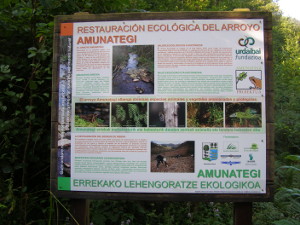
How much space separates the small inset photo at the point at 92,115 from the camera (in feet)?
8.54

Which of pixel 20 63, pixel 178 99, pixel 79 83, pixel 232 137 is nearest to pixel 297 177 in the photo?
pixel 232 137

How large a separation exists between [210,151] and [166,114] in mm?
486

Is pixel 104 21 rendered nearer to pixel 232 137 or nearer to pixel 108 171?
pixel 108 171

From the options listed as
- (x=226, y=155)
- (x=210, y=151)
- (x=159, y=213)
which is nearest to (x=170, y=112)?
(x=210, y=151)

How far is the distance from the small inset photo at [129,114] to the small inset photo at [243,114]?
0.71 meters

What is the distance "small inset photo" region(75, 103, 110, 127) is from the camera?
260 centimetres

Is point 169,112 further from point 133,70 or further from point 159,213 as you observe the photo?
point 159,213

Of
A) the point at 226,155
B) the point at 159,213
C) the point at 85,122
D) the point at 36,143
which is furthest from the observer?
the point at 159,213

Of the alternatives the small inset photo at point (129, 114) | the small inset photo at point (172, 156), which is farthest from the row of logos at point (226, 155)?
the small inset photo at point (129, 114)

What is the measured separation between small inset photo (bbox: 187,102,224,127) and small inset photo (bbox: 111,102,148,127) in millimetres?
384

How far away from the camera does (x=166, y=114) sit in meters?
2.55

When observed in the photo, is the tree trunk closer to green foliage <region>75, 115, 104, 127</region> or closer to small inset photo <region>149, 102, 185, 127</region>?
small inset photo <region>149, 102, 185, 127</region>

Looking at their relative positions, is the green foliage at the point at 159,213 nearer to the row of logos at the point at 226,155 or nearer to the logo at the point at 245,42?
the row of logos at the point at 226,155

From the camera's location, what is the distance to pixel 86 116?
8.64 feet
